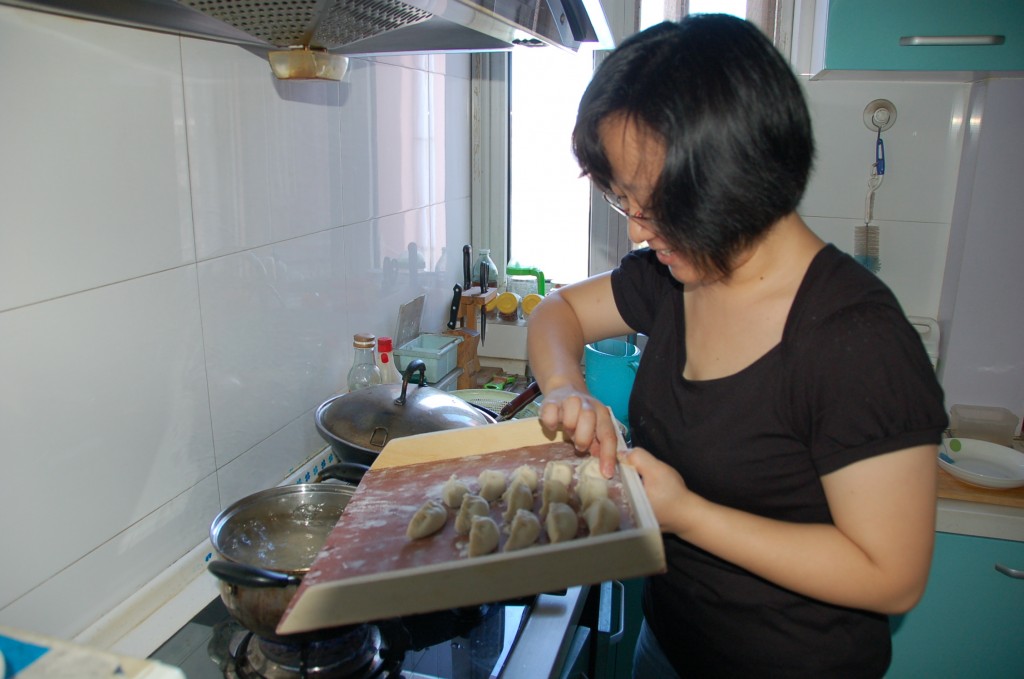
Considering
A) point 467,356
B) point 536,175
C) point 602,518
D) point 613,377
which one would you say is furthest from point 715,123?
point 536,175

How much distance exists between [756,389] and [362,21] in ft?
2.34

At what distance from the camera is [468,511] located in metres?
0.88

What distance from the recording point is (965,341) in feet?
6.97

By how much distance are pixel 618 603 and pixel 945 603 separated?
0.84 meters

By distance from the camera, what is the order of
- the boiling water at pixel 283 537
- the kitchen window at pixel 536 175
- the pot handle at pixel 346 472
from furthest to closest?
the kitchen window at pixel 536 175, the pot handle at pixel 346 472, the boiling water at pixel 283 537

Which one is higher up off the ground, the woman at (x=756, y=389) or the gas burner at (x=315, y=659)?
the woman at (x=756, y=389)

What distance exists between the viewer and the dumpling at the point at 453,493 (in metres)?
0.92

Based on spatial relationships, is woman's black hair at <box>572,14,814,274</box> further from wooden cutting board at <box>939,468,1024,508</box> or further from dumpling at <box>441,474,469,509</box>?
wooden cutting board at <box>939,468,1024,508</box>

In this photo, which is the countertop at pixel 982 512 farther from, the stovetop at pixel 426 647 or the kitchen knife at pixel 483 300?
the kitchen knife at pixel 483 300

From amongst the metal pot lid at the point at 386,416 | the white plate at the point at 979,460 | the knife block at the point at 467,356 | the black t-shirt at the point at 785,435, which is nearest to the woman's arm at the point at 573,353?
the black t-shirt at the point at 785,435

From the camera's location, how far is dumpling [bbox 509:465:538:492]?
962 mm

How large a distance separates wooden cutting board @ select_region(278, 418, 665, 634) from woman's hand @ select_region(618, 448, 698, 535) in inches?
0.6

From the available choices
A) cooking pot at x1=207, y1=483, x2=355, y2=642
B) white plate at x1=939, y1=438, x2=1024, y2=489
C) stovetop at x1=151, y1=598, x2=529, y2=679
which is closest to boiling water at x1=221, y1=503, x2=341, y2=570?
cooking pot at x1=207, y1=483, x2=355, y2=642

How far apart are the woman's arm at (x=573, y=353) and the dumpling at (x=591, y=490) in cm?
2
